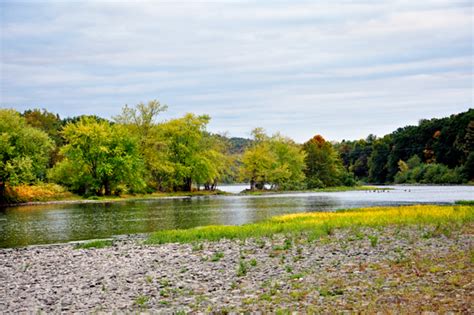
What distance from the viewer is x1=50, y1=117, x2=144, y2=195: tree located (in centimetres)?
9181

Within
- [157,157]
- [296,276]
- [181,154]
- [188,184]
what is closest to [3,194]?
[157,157]

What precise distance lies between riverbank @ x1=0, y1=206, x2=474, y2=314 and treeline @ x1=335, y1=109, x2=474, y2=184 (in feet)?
419

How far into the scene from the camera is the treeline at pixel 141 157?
80750 millimetres

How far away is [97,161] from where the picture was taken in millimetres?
93000

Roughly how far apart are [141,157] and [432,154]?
109 m

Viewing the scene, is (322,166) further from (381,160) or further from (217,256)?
(217,256)

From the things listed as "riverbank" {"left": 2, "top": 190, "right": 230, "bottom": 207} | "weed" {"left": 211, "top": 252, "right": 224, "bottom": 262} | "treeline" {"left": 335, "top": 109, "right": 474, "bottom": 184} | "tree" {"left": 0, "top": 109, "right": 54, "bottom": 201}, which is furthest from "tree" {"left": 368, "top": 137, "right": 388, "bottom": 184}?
"weed" {"left": 211, "top": 252, "right": 224, "bottom": 262}

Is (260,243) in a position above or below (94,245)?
above

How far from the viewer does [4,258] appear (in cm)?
2564

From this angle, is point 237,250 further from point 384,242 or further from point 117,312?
point 117,312

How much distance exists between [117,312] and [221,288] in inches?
135

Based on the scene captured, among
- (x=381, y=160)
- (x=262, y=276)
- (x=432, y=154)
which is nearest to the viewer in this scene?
(x=262, y=276)

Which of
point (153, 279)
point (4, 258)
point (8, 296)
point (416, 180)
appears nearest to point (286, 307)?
point (153, 279)

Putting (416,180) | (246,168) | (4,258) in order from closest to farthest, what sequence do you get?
(4,258) < (246,168) < (416,180)
